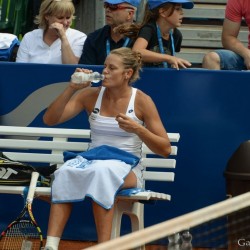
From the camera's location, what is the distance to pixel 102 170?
644 centimetres

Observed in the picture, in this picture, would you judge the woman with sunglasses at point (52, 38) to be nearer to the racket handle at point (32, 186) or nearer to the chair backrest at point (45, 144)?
the chair backrest at point (45, 144)

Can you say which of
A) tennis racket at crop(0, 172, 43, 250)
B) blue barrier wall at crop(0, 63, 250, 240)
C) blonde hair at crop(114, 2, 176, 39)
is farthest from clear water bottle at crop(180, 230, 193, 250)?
blonde hair at crop(114, 2, 176, 39)

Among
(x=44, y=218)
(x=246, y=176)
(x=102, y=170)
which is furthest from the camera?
(x=44, y=218)

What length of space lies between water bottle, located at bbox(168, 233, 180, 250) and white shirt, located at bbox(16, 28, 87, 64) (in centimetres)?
326

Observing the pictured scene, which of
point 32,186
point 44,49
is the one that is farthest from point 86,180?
point 44,49

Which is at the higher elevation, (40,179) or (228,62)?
(228,62)

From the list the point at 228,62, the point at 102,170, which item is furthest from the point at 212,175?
the point at 102,170

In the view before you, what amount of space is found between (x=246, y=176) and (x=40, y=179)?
1.47m

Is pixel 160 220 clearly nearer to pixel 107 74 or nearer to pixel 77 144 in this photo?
pixel 77 144

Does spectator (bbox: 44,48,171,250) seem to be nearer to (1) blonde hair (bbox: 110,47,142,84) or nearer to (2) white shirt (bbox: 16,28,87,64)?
(1) blonde hair (bbox: 110,47,142,84)

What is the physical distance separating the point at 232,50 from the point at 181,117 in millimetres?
755

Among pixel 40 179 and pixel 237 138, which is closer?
pixel 40 179

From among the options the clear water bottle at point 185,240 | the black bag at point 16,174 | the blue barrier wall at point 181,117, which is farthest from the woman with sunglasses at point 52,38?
the clear water bottle at point 185,240

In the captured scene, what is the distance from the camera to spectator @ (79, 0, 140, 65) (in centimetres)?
771
